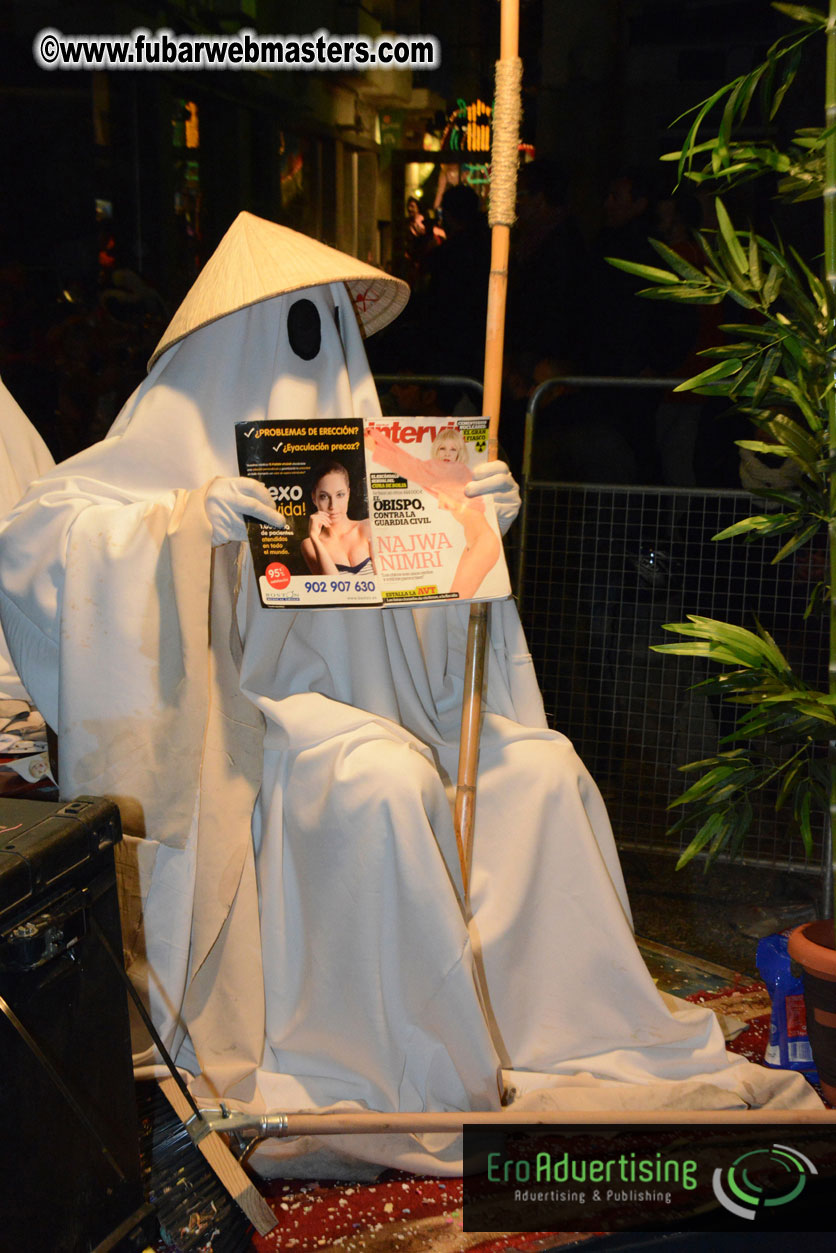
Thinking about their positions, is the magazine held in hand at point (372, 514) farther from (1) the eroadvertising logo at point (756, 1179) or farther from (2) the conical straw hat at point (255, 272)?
(1) the eroadvertising logo at point (756, 1179)

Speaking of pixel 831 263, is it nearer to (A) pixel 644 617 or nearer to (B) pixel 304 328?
(B) pixel 304 328

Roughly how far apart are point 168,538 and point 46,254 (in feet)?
10.4

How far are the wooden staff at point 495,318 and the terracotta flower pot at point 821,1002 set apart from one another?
0.68 metres

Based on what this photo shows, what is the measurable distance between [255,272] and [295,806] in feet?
3.33

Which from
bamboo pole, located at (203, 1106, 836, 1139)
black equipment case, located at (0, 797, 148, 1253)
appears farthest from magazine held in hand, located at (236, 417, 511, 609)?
bamboo pole, located at (203, 1106, 836, 1139)

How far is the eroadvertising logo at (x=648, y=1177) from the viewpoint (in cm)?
191

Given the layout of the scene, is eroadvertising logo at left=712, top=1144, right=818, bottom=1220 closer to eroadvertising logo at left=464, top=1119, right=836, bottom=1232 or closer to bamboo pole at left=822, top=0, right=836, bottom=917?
eroadvertising logo at left=464, top=1119, right=836, bottom=1232

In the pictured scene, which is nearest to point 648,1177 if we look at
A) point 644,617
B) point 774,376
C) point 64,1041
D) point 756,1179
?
point 756,1179

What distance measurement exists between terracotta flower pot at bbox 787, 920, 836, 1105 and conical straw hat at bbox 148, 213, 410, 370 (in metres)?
1.58

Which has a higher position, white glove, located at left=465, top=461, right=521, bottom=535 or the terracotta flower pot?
white glove, located at left=465, top=461, right=521, bottom=535

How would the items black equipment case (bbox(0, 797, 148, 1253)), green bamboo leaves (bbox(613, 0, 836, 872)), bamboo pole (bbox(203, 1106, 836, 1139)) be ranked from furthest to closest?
green bamboo leaves (bbox(613, 0, 836, 872)), bamboo pole (bbox(203, 1106, 836, 1139)), black equipment case (bbox(0, 797, 148, 1253))

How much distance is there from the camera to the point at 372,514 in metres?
2.17

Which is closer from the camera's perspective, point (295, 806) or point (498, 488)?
point (295, 806)

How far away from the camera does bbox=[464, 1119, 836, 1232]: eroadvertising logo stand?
191cm
